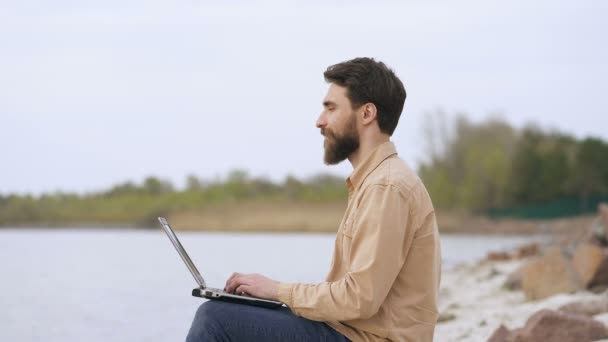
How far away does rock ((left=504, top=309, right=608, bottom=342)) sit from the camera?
498 cm

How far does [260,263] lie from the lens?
17.6 meters

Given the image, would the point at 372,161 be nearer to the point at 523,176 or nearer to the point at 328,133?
the point at 328,133

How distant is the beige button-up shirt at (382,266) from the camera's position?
8.69ft

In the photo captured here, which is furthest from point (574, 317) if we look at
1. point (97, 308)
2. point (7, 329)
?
point (97, 308)

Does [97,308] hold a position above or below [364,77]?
below

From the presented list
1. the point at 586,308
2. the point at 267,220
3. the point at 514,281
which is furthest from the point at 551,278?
the point at 267,220

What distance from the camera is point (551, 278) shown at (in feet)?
27.8

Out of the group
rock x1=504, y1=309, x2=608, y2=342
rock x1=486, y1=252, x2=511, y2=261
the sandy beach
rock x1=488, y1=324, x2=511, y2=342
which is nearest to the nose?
rock x1=504, y1=309, x2=608, y2=342

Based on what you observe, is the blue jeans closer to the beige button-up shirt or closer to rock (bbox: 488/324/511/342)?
the beige button-up shirt

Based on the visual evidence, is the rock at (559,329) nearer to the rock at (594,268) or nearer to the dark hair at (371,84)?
the dark hair at (371,84)

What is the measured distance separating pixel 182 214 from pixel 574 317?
100 feet

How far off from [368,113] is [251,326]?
79 centimetres

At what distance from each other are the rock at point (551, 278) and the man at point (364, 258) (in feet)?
19.5

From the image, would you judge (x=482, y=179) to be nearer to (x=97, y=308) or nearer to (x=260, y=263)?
(x=260, y=263)
